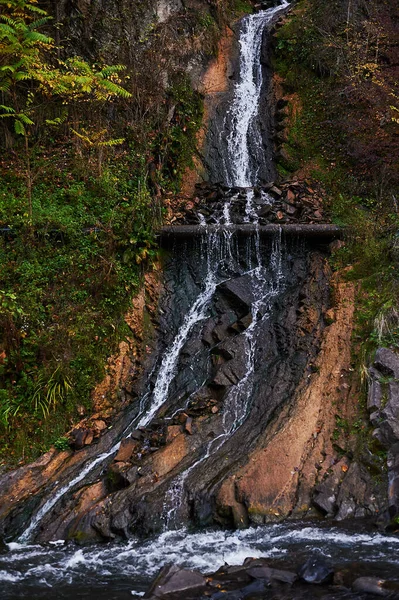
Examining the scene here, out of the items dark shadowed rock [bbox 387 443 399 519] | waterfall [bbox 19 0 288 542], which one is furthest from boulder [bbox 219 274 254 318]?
dark shadowed rock [bbox 387 443 399 519]

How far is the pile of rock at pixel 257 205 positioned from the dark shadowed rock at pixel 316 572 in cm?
852

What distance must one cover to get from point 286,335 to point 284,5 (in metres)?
17.7

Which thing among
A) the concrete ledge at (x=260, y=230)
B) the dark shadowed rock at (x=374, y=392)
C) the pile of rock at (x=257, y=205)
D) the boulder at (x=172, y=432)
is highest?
the pile of rock at (x=257, y=205)

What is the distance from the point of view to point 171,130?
53.0 ft

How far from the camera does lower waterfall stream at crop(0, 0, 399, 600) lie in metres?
6.71

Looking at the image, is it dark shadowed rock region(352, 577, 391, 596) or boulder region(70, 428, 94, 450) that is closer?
dark shadowed rock region(352, 577, 391, 596)

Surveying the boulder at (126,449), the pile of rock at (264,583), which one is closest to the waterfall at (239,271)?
the boulder at (126,449)

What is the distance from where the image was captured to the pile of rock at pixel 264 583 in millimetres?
5621

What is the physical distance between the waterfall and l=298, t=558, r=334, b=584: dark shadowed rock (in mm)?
2505

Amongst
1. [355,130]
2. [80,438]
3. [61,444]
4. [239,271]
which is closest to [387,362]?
[239,271]

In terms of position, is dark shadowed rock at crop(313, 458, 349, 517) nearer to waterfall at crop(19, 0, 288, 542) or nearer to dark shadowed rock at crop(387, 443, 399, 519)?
dark shadowed rock at crop(387, 443, 399, 519)

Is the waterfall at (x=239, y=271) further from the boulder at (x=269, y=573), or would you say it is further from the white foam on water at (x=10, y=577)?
the boulder at (x=269, y=573)

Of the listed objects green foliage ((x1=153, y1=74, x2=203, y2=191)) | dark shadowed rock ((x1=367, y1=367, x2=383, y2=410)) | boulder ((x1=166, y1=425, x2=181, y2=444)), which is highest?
green foliage ((x1=153, y1=74, x2=203, y2=191))

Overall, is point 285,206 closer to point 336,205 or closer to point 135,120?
point 336,205
